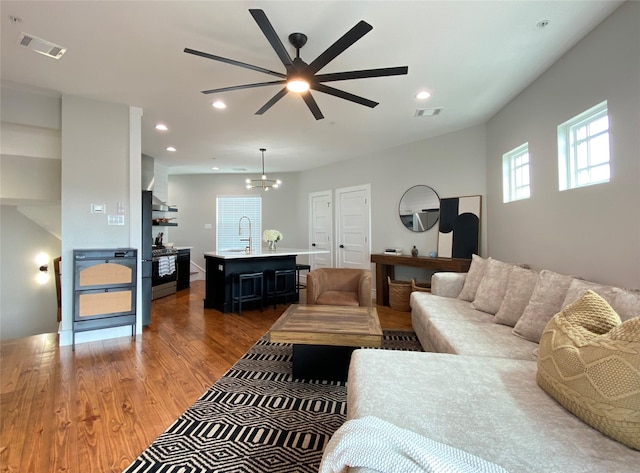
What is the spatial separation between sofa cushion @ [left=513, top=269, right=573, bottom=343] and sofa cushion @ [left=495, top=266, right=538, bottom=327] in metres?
0.16

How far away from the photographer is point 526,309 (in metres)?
2.16

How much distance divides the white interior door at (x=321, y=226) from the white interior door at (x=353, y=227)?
9.9 inches

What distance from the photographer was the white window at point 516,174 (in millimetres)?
3371

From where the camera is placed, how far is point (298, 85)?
2.24m

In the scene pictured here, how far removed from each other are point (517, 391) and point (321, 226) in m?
5.65

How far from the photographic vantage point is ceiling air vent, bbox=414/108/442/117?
3.61 m

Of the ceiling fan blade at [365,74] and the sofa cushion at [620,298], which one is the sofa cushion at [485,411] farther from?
the ceiling fan blade at [365,74]

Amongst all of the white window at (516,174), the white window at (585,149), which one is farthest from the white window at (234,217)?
the white window at (585,149)

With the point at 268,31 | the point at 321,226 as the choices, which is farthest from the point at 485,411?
the point at 321,226

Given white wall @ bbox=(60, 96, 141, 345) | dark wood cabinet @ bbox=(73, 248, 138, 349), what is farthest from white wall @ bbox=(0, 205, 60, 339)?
dark wood cabinet @ bbox=(73, 248, 138, 349)

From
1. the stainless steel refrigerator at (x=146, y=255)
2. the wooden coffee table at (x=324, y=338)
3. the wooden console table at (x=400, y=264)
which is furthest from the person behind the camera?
the wooden console table at (x=400, y=264)

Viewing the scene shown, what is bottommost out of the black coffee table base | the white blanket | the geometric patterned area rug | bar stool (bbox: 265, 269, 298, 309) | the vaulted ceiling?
the geometric patterned area rug

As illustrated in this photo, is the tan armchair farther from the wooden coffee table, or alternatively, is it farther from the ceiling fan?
the ceiling fan

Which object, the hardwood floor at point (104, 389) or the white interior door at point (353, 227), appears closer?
the hardwood floor at point (104, 389)
